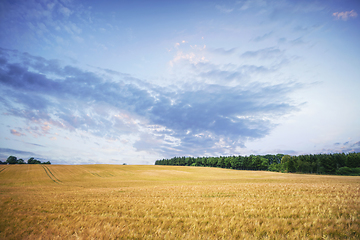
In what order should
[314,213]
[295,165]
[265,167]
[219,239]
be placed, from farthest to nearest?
[265,167], [295,165], [314,213], [219,239]

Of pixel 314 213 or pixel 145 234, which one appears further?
pixel 314 213

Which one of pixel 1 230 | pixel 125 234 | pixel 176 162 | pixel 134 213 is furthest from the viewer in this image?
pixel 176 162

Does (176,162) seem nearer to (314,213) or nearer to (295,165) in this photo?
(295,165)

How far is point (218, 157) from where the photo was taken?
475ft

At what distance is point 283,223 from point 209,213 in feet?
10.3

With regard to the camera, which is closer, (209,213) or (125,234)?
(125,234)

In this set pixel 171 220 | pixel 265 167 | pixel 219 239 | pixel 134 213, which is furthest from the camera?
pixel 265 167

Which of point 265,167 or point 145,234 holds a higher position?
point 145,234

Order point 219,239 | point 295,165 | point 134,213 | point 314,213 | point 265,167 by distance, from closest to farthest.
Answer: point 219,239
point 314,213
point 134,213
point 295,165
point 265,167

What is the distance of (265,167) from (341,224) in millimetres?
135349

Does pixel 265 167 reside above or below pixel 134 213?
below

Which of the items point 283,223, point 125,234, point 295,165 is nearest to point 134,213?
point 125,234

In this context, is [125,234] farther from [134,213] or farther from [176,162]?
[176,162]

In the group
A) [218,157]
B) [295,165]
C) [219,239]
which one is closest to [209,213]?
[219,239]
